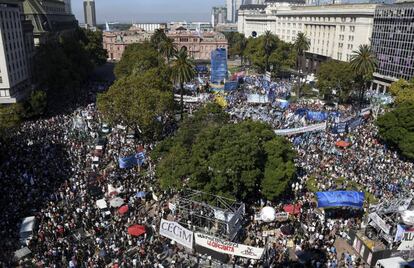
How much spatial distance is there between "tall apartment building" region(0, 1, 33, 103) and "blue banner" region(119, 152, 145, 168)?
1264 inches

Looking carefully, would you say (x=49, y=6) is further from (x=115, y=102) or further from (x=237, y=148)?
(x=237, y=148)

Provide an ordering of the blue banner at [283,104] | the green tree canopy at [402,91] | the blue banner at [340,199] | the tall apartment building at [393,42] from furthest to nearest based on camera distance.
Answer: the tall apartment building at [393,42] < the blue banner at [283,104] < the green tree canopy at [402,91] < the blue banner at [340,199]

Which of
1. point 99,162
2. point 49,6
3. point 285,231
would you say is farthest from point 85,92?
point 285,231

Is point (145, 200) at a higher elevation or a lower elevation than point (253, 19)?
lower

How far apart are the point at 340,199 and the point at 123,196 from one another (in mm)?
18998

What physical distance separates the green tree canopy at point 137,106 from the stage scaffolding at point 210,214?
17559mm

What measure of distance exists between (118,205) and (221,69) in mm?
58404

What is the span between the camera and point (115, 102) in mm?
45750

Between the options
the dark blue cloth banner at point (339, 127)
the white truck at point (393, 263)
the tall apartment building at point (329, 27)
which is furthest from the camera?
the tall apartment building at point (329, 27)

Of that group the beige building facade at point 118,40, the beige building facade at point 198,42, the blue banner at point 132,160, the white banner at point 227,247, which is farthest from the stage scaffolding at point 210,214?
the beige building facade at point 118,40

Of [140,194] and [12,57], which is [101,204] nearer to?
[140,194]

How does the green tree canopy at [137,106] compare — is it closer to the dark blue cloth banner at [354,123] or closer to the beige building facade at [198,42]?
the dark blue cloth banner at [354,123]

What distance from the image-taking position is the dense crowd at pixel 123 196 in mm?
26078

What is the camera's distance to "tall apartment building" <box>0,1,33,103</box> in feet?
191
